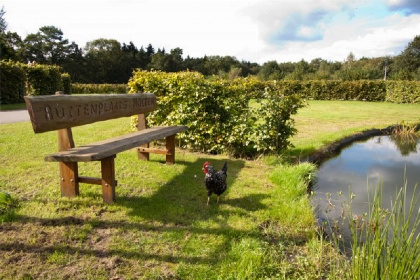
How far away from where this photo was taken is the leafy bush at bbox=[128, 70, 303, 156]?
572 centimetres

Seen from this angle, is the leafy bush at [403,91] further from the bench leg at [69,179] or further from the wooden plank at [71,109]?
the bench leg at [69,179]

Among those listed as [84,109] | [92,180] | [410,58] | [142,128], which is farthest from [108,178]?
[410,58]

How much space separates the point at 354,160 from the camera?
278 inches

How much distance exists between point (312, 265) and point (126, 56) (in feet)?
209

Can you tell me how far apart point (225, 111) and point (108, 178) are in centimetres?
347

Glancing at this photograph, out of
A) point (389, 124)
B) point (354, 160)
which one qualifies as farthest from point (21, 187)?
point (389, 124)

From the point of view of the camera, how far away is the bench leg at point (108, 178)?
3352mm

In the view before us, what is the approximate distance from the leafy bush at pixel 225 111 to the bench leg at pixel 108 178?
2.98 meters

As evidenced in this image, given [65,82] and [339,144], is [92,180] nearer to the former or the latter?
[339,144]

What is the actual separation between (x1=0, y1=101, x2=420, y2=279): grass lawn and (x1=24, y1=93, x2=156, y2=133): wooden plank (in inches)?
38.5

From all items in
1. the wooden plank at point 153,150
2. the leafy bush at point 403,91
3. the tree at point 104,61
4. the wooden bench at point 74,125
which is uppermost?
the tree at point 104,61

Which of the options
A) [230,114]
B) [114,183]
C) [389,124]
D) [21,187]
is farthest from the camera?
[389,124]

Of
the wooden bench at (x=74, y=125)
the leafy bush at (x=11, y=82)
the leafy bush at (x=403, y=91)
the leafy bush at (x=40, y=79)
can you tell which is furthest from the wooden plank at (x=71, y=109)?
the leafy bush at (x=403, y=91)

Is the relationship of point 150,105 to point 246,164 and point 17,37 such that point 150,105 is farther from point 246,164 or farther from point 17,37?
point 17,37
